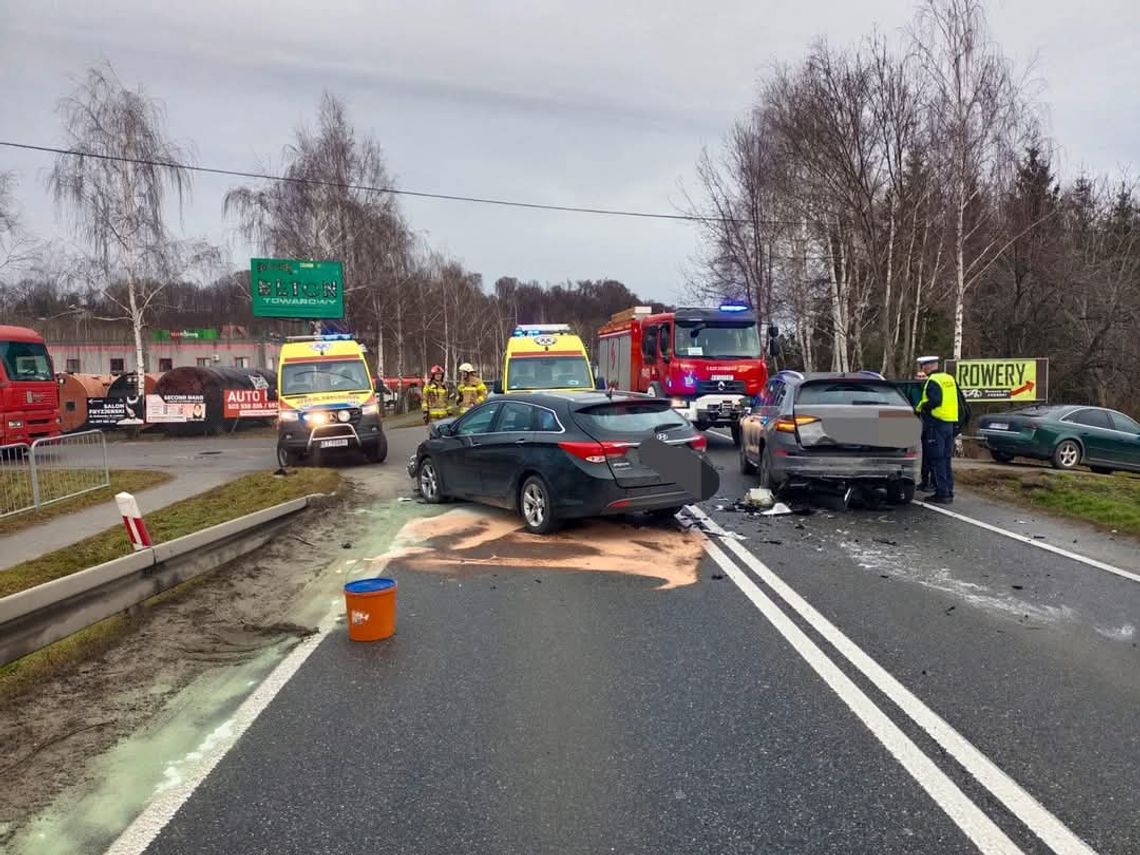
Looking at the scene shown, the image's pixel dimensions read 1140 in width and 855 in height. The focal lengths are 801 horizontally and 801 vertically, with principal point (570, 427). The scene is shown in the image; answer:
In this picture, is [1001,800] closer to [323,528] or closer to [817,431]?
[817,431]

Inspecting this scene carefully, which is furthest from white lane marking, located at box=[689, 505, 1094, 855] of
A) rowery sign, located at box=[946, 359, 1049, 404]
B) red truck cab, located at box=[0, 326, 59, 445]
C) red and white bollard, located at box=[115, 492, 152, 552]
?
red truck cab, located at box=[0, 326, 59, 445]

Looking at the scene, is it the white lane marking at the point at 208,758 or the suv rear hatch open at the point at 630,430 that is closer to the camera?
the white lane marking at the point at 208,758

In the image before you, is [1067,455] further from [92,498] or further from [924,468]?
[92,498]

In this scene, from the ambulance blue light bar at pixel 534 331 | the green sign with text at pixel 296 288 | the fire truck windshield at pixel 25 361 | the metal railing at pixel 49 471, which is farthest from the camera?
the green sign with text at pixel 296 288

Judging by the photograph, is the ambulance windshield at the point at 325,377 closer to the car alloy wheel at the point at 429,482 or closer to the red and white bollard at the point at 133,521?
the car alloy wheel at the point at 429,482

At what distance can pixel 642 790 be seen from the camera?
325 centimetres

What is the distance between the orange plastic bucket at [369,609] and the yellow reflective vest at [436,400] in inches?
376

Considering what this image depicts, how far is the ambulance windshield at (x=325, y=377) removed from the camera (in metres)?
15.2

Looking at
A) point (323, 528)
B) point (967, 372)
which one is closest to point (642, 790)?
point (323, 528)

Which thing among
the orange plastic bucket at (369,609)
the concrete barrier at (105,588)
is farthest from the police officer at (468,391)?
the orange plastic bucket at (369,609)

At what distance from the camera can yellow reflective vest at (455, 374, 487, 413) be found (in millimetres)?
14750

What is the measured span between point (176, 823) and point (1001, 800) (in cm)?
317

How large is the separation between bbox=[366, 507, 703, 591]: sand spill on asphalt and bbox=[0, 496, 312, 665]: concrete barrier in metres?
1.36

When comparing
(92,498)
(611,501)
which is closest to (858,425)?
(611,501)
